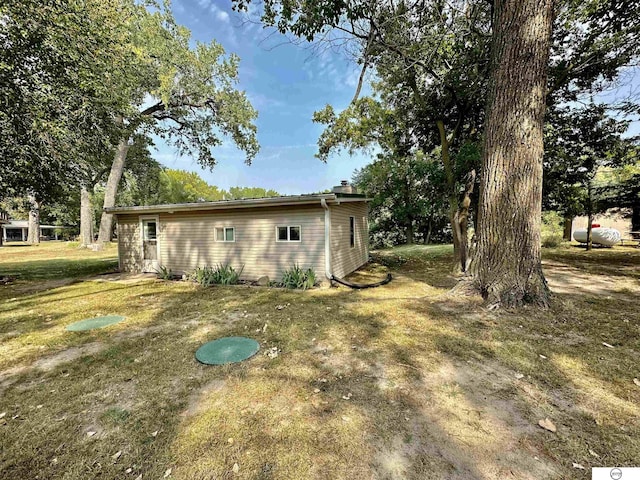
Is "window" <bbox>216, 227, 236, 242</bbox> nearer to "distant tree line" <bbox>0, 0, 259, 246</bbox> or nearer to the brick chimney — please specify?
the brick chimney

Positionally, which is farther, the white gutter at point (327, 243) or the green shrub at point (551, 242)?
the green shrub at point (551, 242)

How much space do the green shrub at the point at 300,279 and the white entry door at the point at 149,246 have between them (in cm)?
526

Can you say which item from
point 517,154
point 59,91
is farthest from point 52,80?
point 517,154

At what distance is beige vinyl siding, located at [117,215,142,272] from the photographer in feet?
32.3

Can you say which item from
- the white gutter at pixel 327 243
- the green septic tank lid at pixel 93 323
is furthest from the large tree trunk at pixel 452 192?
the green septic tank lid at pixel 93 323

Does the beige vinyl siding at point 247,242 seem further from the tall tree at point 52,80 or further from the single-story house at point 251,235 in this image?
the tall tree at point 52,80

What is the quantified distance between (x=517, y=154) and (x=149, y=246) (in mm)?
10944

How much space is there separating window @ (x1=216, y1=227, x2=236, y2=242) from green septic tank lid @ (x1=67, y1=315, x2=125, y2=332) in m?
3.89

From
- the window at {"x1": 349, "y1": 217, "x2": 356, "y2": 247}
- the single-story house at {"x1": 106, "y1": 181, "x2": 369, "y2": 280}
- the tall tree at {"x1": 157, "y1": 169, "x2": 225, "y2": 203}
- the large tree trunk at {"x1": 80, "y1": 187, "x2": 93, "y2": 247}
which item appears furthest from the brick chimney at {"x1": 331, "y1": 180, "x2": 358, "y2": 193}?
the tall tree at {"x1": 157, "y1": 169, "x2": 225, "y2": 203}

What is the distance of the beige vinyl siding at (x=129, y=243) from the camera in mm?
9852

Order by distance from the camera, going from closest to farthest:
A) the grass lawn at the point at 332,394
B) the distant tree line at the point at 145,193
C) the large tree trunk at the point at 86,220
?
the grass lawn at the point at 332,394 < the large tree trunk at the point at 86,220 < the distant tree line at the point at 145,193

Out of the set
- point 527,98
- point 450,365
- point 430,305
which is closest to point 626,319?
point 430,305

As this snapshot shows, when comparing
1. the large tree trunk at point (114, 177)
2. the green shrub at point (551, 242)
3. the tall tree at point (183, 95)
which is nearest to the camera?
the tall tree at point (183, 95)

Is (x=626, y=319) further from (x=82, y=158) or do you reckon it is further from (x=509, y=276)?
(x=82, y=158)
